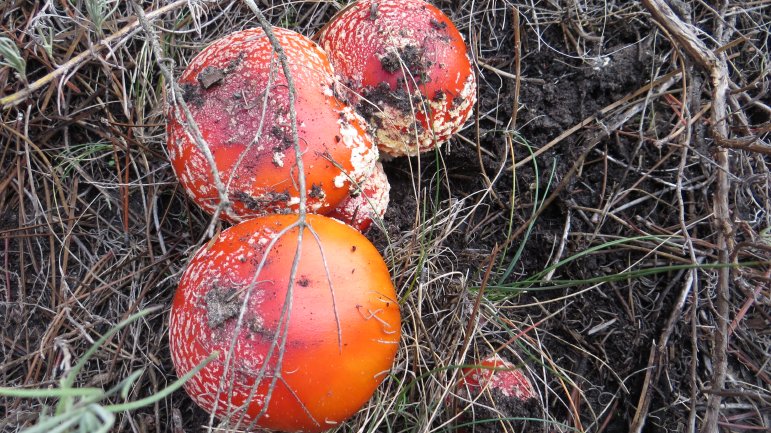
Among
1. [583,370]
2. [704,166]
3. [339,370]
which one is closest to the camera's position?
[339,370]

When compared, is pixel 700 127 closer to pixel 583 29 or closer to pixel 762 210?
pixel 762 210

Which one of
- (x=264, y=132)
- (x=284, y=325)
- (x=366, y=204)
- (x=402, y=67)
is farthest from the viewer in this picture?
(x=366, y=204)

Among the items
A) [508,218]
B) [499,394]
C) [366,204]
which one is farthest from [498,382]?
[366,204]

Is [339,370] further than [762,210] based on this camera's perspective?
No

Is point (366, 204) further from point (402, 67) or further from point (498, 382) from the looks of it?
point (498, 382)

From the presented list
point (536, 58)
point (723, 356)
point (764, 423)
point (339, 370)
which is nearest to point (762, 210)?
point (723, 356)

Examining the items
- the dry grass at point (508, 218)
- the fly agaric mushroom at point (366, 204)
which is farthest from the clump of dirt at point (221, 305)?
the dry grass at point (508, 218)

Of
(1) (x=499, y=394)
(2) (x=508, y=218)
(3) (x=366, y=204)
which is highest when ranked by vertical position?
(3) (x=366, y=204)

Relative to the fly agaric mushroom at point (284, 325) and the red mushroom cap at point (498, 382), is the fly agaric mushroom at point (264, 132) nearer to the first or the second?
the fly agaric mushroom at point (284, 325)
